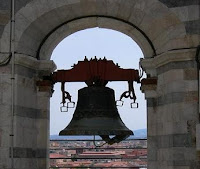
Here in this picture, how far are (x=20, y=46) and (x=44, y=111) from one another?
0.90 metres

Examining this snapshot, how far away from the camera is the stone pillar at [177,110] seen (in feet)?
17.6

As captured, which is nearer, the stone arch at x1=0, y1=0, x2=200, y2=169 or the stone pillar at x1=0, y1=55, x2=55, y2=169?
the stone arch at x1=0, y1=0, x2=200, y2=169

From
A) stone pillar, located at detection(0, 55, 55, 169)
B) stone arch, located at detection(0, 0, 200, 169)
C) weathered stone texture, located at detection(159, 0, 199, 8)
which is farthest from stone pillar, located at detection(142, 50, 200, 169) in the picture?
stone pillar, located at detection(0, 55, 55, 169)

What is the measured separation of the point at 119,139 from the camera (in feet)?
18.6

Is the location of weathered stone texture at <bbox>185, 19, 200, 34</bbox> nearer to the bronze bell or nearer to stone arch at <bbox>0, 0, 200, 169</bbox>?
stone arch at <bbox>0, 0, 200, 169</bbox>

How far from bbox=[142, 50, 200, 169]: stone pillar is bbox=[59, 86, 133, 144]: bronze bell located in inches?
18.6

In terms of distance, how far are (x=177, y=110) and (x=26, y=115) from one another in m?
1.84

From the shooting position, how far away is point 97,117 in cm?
553

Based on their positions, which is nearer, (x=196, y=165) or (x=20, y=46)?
(x=196, y=165)

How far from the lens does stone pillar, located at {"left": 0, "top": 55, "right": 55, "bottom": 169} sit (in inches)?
221

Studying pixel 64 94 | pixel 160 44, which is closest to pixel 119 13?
pixel 160 44

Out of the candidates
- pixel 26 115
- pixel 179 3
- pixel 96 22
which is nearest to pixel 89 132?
pixel 26 115

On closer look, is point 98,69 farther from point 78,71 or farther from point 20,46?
point 20,46

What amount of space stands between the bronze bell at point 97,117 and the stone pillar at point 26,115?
554 millimetres
